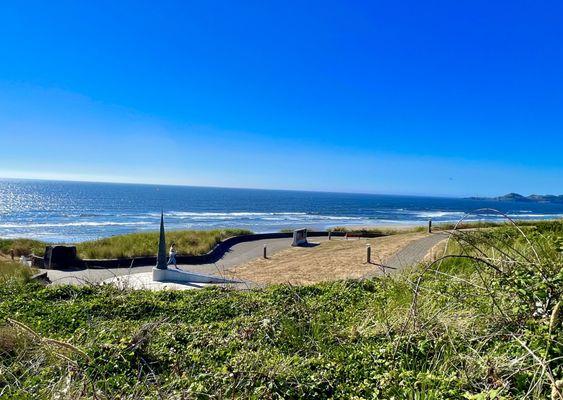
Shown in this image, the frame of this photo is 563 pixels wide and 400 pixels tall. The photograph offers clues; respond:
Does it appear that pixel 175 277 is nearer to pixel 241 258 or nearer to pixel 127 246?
pixel 241 258

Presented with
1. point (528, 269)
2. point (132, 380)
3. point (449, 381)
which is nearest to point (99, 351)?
point (132, 380)

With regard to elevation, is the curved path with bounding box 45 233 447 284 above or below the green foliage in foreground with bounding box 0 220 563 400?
below

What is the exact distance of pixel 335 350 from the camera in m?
3.42

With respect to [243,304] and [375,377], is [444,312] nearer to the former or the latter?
[375,377]

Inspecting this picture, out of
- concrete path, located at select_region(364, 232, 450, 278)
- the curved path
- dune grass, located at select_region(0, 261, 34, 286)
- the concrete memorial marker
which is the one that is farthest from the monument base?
the concrete memorial marker

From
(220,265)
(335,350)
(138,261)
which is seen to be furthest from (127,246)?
(335,350)

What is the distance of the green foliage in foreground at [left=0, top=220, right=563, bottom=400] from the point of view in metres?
2.56

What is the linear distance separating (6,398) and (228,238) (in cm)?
2436

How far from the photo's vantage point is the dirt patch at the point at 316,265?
14.2m

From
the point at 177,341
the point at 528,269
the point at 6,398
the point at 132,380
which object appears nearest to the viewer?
the point at 6,398

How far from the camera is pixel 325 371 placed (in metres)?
2.96

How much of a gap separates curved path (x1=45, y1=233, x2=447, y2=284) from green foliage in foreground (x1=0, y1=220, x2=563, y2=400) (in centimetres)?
945

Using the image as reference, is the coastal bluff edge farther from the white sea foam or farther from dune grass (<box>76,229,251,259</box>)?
the white sea foam

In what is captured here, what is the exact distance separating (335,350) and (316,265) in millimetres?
13504
